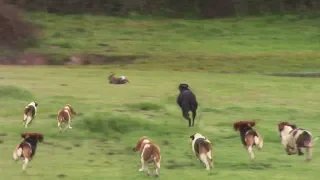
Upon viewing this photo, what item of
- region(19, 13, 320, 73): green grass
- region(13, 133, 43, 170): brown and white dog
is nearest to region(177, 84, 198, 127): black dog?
region(13, 133, 43, 170): brown and white dog

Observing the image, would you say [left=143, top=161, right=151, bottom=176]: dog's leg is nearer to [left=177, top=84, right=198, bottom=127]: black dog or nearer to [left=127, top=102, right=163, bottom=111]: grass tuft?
[left=177, top=84, right=198, bottom=127]: black dog

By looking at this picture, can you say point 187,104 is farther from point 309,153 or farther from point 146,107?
point 309,153

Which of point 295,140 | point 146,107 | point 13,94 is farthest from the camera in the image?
point 13,94

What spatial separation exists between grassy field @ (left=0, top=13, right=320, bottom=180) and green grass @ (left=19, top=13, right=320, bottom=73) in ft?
0.21

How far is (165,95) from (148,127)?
30.0 feet

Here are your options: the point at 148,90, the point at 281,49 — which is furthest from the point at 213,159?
the point at 281,49

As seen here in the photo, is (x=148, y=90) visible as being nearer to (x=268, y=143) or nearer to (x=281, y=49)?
(x=268, y=143)

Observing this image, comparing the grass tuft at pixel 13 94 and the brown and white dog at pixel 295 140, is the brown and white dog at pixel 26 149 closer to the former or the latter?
the brown and white dog at pixel 295 140

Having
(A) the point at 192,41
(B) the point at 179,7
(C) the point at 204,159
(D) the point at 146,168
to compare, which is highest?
(B) the point at 179,7

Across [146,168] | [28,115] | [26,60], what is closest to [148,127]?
[28,115]

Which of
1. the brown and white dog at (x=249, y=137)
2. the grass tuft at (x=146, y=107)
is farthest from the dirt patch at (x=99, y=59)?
the brown and white dog at (x=249, y=137)

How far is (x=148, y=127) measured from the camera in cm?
1700

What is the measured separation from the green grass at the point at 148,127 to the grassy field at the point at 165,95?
26 millimetres

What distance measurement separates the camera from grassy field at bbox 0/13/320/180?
13742 mm
